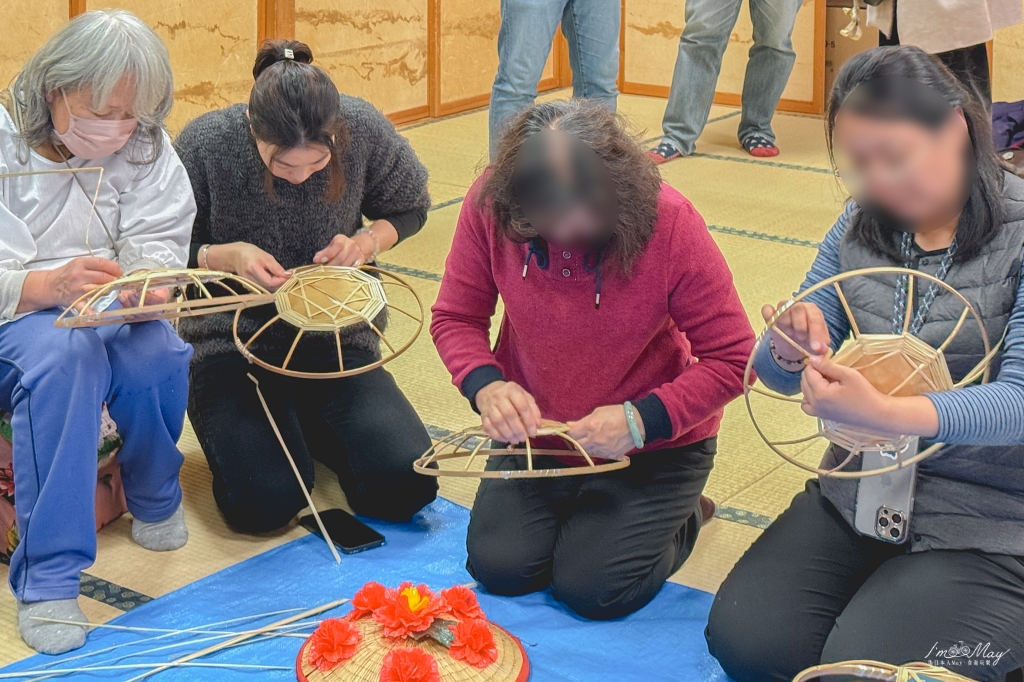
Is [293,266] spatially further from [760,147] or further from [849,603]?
[760,147]

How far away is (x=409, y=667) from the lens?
159 centimetres

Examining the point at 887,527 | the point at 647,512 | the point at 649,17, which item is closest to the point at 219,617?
the point at 647,512

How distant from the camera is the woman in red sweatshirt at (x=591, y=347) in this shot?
173cm

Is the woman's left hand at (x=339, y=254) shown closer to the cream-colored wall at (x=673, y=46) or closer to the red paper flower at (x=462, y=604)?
the red paper flower at (x=462, y=604)

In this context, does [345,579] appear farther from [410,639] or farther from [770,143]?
[770,143]

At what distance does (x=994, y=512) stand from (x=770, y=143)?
3767mm

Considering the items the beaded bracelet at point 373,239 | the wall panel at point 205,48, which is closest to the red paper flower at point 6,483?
the beaded bracelet at point 373,239

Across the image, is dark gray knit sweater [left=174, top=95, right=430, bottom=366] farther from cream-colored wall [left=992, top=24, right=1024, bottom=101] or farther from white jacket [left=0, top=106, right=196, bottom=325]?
cream-colored wall [left=992, top=24, right=1024, bottom=101]

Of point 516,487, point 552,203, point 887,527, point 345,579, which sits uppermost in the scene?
point 552,203

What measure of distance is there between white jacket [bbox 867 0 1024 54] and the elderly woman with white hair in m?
2.39

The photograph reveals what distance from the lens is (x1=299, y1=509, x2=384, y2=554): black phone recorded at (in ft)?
6.97

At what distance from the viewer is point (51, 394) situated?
71.3 inches

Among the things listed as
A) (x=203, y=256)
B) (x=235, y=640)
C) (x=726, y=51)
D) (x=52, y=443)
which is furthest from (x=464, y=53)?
(x=235, y=640)

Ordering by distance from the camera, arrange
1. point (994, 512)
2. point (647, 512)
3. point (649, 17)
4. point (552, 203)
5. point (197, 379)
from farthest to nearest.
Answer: point (649, 17)
point (197, 379)
point (647, 512)
point (552, 203)
point (994, 512)
